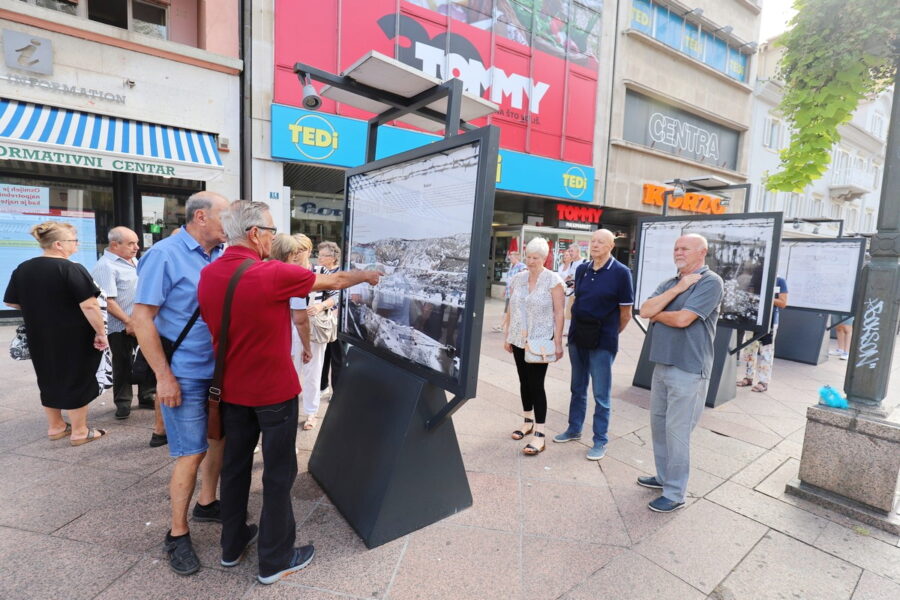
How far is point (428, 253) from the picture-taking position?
101 inches


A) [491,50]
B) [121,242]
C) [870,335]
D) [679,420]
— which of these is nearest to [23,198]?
[121,242]

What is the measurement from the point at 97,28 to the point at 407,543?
10303mm

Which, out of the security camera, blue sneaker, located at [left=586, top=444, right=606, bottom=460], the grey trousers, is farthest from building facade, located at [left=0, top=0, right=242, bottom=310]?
the grey trousers

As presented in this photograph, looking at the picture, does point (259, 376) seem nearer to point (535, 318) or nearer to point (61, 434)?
point (535, 318)

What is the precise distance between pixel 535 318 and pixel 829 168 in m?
26.5

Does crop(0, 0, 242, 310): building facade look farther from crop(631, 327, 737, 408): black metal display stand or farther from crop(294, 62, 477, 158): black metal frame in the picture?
crop(631, 327, 737, 408): black metal display stand

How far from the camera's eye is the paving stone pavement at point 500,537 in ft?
7.39

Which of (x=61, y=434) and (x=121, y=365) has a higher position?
(x=121, y=365)

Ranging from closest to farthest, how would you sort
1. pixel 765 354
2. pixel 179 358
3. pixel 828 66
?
pixel 179 358 < pixel 828 66 < pixel 765 354

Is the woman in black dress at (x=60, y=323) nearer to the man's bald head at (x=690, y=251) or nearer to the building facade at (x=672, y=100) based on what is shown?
the man's bald head at (x=690, y=251)

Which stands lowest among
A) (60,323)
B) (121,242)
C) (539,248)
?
(60,323)

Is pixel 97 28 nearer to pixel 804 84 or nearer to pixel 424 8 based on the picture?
pixel 424 8

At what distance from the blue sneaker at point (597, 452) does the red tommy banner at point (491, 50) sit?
9080 mm

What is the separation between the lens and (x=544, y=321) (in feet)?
12.2
